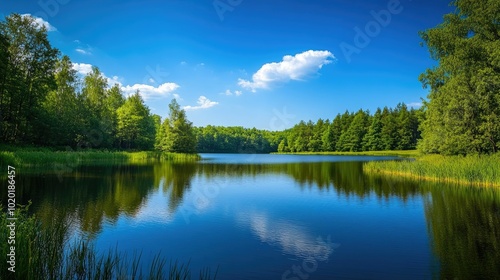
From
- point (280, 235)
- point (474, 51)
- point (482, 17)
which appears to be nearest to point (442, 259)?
point (280, 235)

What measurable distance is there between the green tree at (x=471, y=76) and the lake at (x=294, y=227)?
9177 mm

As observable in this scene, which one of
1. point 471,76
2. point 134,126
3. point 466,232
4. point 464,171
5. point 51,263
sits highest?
point 471,76

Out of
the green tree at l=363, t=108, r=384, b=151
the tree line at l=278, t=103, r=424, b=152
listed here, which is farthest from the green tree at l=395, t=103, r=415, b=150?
the green tree at l=363, t=108, r=384, b=151

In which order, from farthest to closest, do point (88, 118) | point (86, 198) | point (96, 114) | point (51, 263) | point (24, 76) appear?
1. point (96, 114)
2. point (88, 118)
3. point (24, 76)
4. point (86, 198)
5. point (51, 263)

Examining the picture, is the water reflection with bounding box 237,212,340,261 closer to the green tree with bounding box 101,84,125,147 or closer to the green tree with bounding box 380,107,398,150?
the green tree with bounding box 101,84,125,147

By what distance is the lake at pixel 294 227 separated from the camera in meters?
8.52

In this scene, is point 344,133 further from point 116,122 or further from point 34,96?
point 34,96

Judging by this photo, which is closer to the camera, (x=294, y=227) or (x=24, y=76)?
(x=294, y=227)

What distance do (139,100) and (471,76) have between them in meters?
64.4

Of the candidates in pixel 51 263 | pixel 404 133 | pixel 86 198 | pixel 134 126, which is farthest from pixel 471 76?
pixel 404 133

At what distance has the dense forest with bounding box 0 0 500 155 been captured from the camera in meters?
27.4

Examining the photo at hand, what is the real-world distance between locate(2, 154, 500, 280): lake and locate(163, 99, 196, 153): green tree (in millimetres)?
49345

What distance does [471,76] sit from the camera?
92.1 feet

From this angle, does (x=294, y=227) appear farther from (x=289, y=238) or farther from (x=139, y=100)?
(x=139, y=100)
